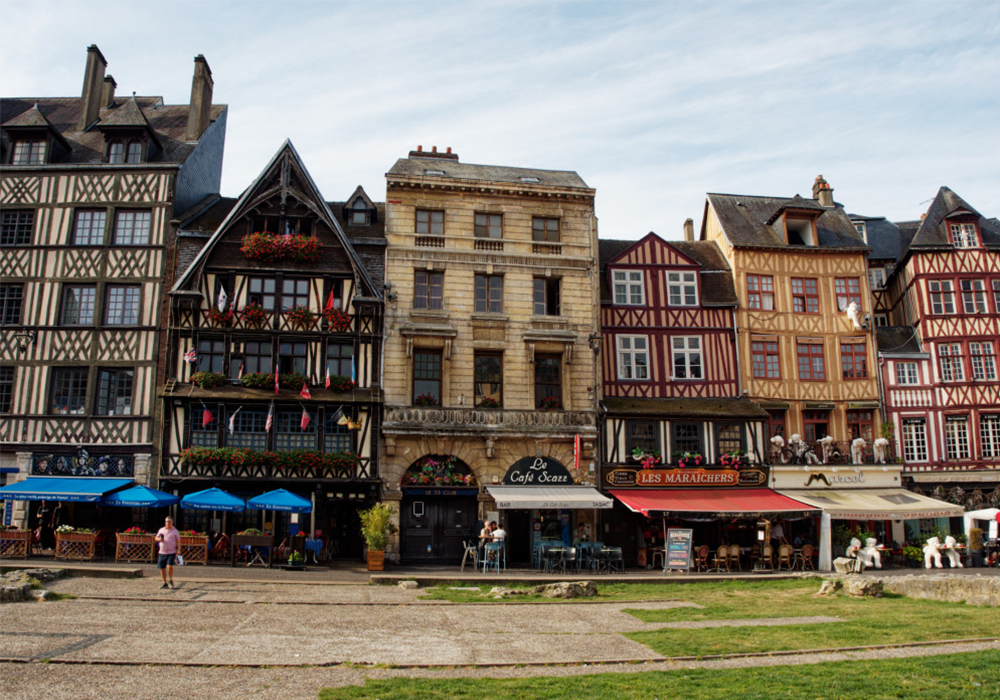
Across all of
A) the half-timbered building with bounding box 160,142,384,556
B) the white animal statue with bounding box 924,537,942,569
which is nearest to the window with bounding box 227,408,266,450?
the half-timbered building with bounding box 160,142,384,556

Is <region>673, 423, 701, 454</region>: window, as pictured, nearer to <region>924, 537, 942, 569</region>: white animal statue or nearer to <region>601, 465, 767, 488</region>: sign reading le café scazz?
<region>601, 465, 767, 488</region>: sign reading le café scazz

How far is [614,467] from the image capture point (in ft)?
79.4

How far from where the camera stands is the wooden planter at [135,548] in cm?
1917

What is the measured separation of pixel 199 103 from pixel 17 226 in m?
7.20

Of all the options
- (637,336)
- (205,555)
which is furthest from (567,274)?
(205,555)

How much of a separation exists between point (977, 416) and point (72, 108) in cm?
3427

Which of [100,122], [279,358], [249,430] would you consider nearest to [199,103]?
[100,122]

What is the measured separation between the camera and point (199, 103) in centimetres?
2692

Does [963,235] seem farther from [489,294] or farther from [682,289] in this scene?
[489,294]

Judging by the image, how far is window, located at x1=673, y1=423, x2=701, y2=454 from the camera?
24859 mm

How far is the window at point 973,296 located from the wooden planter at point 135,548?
27803 mm

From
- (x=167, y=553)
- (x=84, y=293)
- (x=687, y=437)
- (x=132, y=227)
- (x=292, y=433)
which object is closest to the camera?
(x=167, y=553)

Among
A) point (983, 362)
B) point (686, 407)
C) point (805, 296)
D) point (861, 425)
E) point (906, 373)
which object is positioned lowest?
point (861, 425)

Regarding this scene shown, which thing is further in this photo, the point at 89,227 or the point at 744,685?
the point at 89,227
